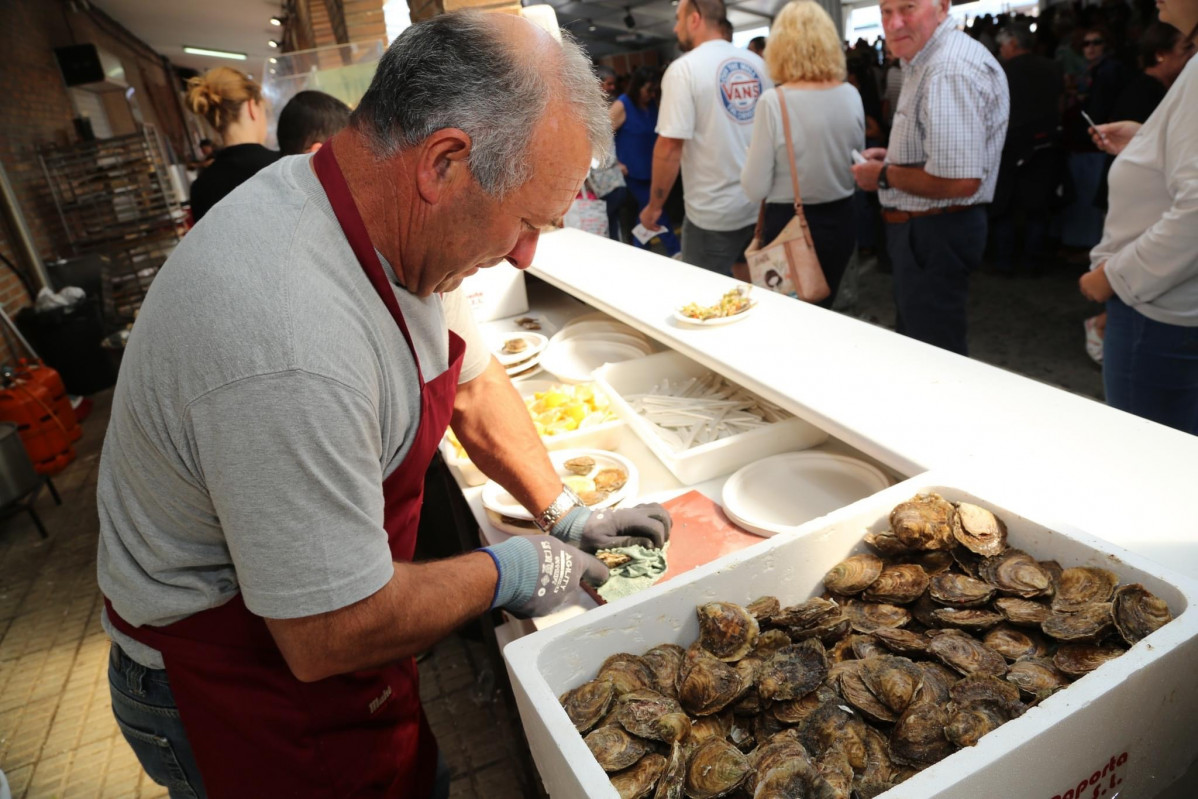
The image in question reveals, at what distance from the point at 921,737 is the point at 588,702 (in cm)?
44

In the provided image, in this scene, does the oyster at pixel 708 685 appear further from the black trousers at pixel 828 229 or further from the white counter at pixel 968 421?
the black trousers at pixel 828 229

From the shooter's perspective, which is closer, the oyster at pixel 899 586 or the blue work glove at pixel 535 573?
the oyster at pixel 899 586

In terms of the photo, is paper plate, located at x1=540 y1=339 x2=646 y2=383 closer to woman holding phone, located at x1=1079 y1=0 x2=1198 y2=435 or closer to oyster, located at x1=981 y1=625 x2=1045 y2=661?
woman holding phone, located at x1=1079 y1=0 x2=1198 y2=435

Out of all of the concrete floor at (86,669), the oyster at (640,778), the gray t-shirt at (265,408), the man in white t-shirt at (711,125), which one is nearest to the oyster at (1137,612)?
the oyster at (640,778)

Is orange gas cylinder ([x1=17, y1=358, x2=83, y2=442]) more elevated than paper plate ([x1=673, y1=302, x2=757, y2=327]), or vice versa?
paper plate ([x1=673, y1=302, x2=757, y2=327])

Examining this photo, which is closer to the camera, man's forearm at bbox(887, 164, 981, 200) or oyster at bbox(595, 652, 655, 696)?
oyster at bbox(595, 652, 655, 696)

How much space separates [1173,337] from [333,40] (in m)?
8.19

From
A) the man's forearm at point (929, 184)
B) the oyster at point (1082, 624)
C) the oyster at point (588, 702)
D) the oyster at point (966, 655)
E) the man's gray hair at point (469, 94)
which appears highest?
the man's gray hair at point (469, 94)

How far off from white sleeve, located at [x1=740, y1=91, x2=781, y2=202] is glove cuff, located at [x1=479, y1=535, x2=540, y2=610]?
3157 millimetres

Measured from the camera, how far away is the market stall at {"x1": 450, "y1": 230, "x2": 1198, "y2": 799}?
875 mm

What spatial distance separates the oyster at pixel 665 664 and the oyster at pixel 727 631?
5cm

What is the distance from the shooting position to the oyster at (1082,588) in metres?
1.03

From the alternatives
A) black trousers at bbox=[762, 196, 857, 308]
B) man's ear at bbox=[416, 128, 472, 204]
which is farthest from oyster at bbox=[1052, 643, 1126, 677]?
black trousers at bbox=[762, 196, 857, 308]

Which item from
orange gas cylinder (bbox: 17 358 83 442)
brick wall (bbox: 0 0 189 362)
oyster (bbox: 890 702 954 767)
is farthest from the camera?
brick wall (bbox: 0 0 189 362)
